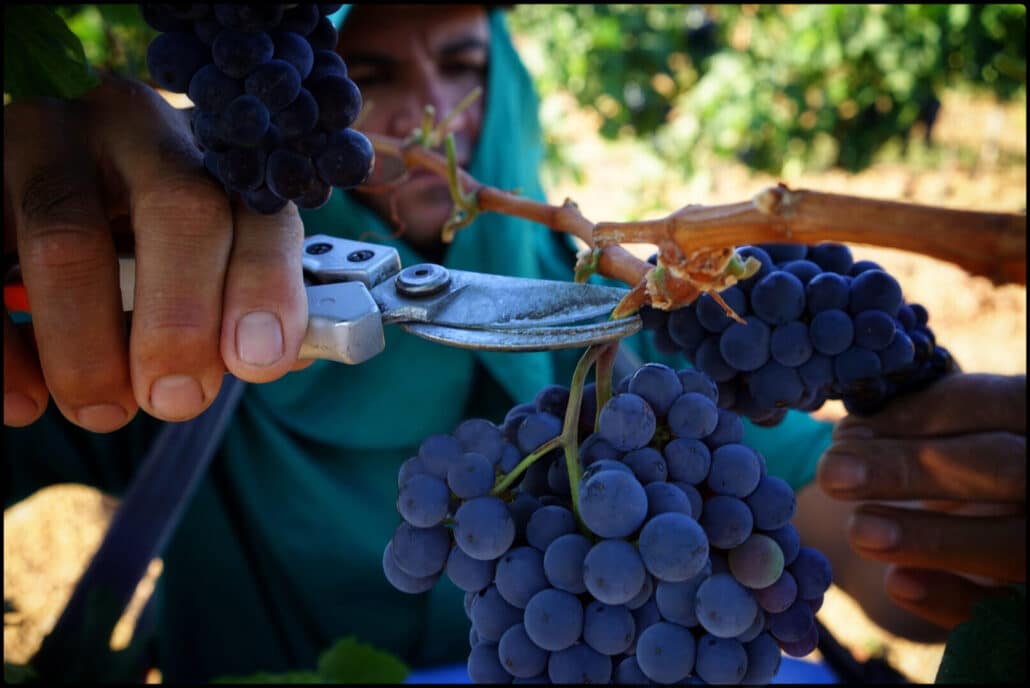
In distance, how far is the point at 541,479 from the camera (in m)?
0.56

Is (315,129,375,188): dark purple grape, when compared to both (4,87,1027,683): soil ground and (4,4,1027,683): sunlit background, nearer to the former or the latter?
(4,87,1027,683): soil ground

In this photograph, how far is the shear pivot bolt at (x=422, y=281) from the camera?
592 millimetres

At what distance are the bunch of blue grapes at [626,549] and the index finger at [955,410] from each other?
0.25 metres

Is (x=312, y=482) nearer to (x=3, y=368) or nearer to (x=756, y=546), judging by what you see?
(x=3, y=368)

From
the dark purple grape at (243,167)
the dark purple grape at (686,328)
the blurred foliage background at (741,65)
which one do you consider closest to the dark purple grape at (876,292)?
the dark purple grape at (686,328)

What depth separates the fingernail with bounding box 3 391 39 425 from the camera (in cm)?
60

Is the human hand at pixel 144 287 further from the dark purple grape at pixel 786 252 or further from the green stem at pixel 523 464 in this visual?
the dark purple grape at pixel 786 252

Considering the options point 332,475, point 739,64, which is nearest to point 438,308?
point 332,475

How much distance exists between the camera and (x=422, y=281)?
0.59 metres

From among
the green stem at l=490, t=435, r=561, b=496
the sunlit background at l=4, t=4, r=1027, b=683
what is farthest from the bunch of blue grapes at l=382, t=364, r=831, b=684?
the sunlit background at l=4, t=4, r=1027, b=683

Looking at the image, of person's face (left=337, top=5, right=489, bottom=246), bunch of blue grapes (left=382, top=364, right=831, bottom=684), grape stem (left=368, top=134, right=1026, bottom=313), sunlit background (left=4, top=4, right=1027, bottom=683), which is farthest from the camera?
sunlit background (left=4, top=4, right=1027, bottom=683)

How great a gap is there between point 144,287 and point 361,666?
1.81 ft

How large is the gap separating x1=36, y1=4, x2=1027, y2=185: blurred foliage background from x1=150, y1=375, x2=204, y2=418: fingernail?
172 inches

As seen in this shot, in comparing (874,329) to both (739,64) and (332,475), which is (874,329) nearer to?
(332,475)
